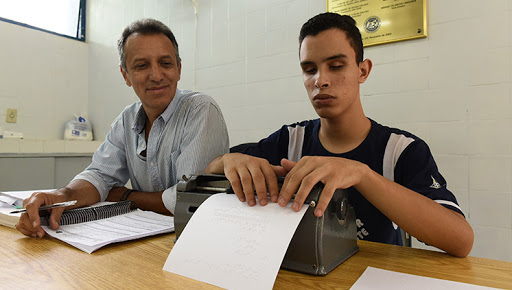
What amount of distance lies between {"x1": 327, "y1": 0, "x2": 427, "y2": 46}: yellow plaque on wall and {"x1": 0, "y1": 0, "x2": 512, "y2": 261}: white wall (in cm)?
4

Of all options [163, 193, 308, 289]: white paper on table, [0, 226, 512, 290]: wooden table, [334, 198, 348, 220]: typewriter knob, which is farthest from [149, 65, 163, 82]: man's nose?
[334, 198, 348, 220]: typewriter knob

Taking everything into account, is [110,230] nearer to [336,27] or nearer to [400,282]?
[400,282]

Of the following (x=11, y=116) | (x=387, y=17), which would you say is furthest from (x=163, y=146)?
(x=11, y=116)

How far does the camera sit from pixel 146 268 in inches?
26.3

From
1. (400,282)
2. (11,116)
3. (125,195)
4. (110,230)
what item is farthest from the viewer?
(11,116)

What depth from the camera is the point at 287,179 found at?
67 cm

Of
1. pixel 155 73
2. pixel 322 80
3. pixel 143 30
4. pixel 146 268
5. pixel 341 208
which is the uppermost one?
pixel 143 30

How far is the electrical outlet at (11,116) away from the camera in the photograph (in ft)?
10.5

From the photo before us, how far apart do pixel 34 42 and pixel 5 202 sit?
2897 millimetres

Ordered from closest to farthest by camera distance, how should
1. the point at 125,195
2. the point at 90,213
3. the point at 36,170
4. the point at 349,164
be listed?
the point at 349,164 < the point at 90,213 < the point at 125,195 < the point at 36,170

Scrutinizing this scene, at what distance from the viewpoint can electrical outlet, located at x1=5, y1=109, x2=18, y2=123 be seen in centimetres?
321

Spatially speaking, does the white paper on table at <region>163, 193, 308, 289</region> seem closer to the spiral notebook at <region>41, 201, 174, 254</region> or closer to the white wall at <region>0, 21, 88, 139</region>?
the spiral notebook at <region>41, 201, 174, 254</region>

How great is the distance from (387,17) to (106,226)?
1.82m

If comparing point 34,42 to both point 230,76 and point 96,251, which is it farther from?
point 96,251
